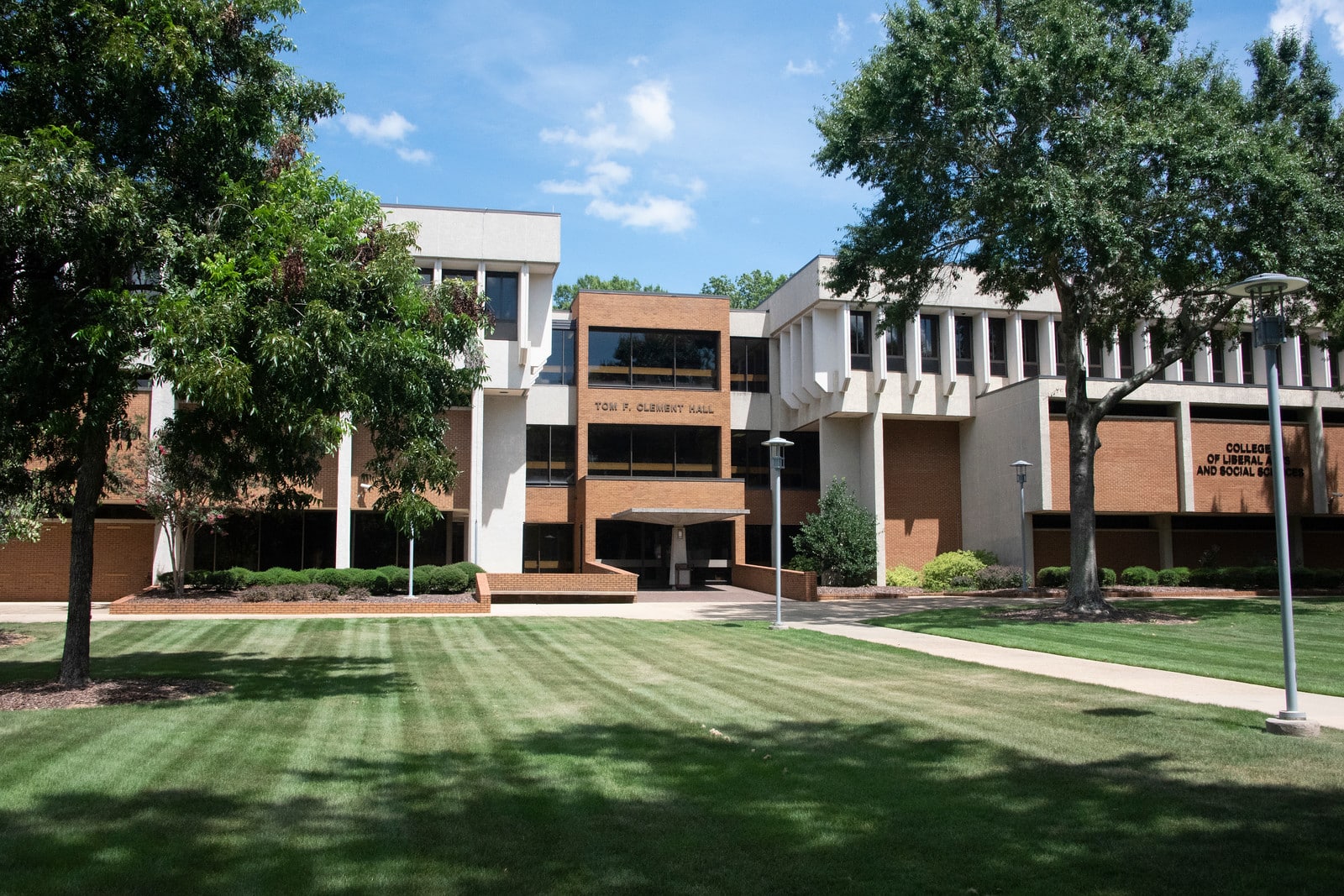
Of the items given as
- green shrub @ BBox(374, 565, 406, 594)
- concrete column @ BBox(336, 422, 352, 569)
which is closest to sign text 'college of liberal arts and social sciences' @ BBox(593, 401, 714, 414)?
concrete column @ BBox(336, 422, 352, 569)

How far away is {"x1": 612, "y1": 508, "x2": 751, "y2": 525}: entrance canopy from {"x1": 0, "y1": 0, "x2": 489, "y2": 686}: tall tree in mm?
20802

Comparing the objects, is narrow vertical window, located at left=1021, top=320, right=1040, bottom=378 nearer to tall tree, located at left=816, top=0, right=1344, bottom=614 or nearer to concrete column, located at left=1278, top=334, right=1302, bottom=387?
concrete column, located at left=1278, top=334, right=1302, bottom=387

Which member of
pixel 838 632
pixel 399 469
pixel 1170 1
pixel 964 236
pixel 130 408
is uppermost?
pixel 1170 1

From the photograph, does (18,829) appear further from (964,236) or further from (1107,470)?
(1107,470)

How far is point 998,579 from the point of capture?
3189 cm

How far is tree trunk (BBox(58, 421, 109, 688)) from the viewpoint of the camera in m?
11.4

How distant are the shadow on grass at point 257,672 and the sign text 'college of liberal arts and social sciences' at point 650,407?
20841 millimetres

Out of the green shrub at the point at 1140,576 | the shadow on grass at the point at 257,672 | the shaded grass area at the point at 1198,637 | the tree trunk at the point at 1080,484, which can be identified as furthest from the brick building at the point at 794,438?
the shadow on grass at the point at 257,672

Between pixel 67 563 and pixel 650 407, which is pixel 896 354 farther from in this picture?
pixel 67 563

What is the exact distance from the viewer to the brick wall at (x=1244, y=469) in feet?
112

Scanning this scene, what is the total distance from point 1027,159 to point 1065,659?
38.9ft

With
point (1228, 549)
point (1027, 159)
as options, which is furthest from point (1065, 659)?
point (1228, 549)

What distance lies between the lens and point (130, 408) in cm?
2908

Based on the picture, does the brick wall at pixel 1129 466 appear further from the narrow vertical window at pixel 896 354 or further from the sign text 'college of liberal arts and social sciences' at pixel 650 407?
the sign text 'college of liberal arts and social sciences' at pixel 650 407
